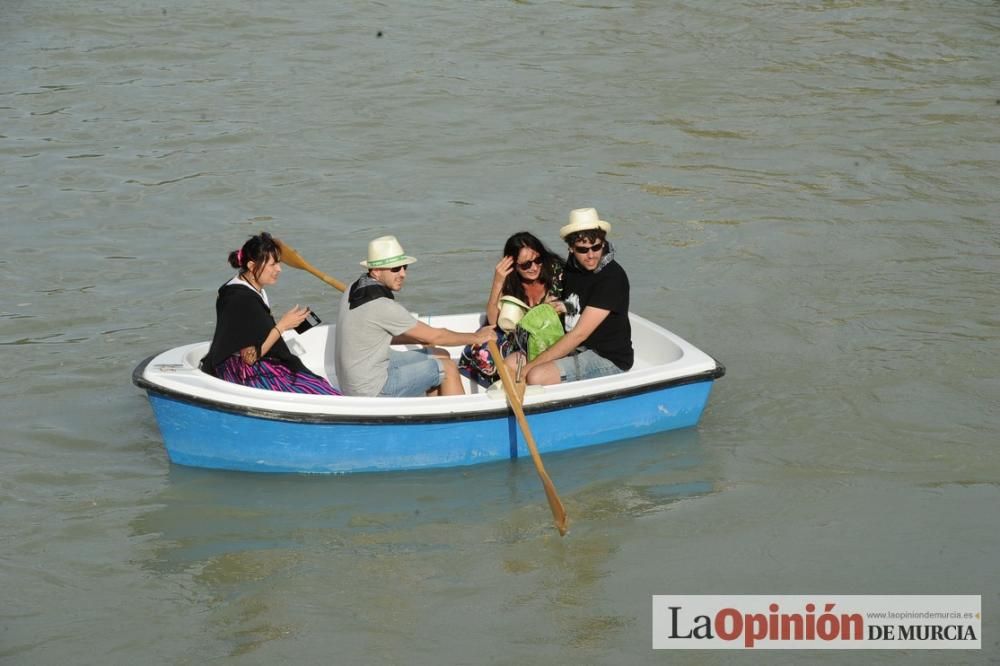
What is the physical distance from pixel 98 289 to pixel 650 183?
4.98 meters

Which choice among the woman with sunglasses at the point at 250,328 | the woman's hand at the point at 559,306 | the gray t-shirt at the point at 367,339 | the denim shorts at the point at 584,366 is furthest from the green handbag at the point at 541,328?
the woman with sunglasses at the point at 250,328

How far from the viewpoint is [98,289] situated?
31.2ft

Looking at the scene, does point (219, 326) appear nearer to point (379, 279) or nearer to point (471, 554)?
point (379, 279)

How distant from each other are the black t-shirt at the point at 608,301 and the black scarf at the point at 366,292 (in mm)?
1111

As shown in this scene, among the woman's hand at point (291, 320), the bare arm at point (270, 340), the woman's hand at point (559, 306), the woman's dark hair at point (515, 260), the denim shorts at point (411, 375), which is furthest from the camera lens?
the woman's hand at point (559, 306)

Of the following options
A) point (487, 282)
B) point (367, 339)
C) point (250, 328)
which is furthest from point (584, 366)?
point (487, 282)

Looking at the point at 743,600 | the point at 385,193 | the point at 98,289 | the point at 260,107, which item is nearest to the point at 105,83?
the point at 260,107

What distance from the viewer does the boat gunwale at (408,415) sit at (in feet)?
20.4

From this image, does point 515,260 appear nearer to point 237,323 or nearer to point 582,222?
point 582,222

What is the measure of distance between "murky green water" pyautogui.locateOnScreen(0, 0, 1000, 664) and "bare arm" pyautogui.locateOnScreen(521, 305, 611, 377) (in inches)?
23.2

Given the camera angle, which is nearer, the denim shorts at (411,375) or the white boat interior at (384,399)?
the white boat interior at (384,399)

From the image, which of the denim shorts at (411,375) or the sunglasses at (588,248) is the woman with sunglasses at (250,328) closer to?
the denim shorts at (411,375)

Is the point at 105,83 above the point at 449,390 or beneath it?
above

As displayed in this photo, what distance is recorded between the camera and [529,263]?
723 cm
